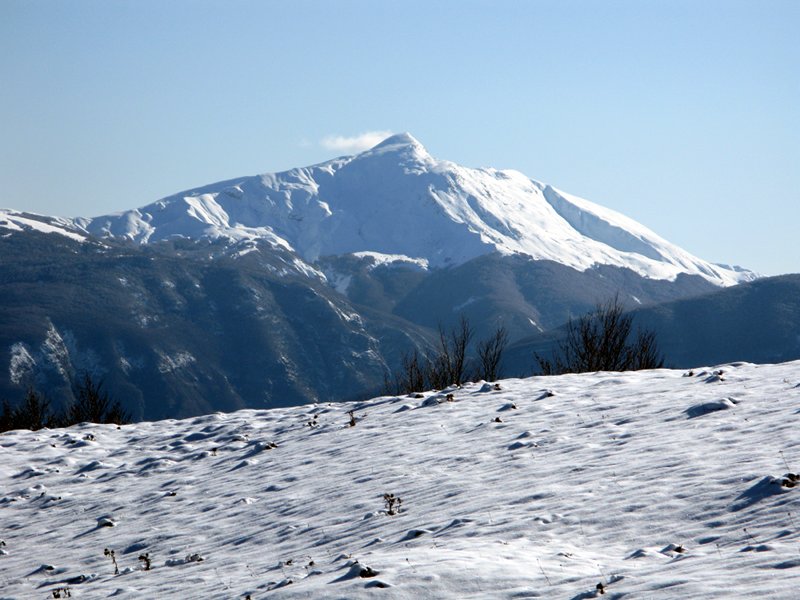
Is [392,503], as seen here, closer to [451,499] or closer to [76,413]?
[451,499]

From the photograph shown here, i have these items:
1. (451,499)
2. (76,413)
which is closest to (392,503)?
(451,499)

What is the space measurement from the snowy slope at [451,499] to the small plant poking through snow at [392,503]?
22cm

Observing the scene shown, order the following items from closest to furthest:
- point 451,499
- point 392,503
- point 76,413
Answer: point 451,499 → point 392,503 → point 76,413

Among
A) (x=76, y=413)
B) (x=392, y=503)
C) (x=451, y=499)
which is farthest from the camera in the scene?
(x=76, y=413)

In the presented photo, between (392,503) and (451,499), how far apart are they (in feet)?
2.83

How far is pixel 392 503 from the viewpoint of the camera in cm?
1334

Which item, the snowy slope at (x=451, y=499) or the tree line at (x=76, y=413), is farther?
the tree line at (x=76, y=413)

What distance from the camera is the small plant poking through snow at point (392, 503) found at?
13.2 meters

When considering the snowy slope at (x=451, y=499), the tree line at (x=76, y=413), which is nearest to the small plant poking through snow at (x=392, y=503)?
the snowy slope at (x=451, y=499)

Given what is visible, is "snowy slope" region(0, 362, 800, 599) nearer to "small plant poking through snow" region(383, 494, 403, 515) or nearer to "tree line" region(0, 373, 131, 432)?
"small plant poking through snow" region(383, 494, 403, 515)

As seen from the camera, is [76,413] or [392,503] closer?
[392,503]

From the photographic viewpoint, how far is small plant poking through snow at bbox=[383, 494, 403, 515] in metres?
13.2

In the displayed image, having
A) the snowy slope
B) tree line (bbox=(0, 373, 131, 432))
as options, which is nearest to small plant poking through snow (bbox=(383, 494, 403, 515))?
the snowy slope

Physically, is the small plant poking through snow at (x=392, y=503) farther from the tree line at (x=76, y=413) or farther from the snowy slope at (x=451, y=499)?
the tree line at (x=76, y=413)
